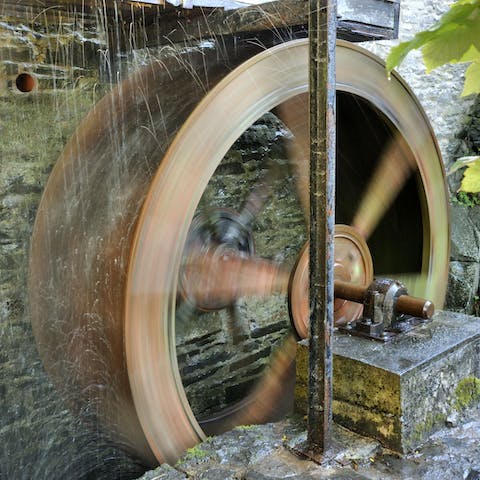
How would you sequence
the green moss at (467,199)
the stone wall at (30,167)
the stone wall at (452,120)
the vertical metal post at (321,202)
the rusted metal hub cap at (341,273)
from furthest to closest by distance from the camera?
the green moss at (467,199) < the stone wall at (452,120) < the rusted metal hub cap at (341,273) < the stone wall at (30,167) < the vertical metal post at (321,202)

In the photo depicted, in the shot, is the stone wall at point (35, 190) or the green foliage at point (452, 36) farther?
the stone wall at point (35, 190)

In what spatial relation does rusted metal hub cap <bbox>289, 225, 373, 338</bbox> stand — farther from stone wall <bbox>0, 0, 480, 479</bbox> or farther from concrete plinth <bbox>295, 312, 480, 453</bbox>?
stone wall <bbox>0, 0, 480, 479</bbox>

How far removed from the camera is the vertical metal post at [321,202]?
5.83 ft

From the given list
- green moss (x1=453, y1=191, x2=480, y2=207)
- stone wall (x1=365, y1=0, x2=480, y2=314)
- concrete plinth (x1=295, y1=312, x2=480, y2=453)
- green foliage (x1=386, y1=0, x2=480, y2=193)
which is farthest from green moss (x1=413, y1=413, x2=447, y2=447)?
green moss (x1=453, y1=191, x2=480, y2=207)

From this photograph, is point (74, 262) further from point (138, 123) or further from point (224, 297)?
point (224, 297)

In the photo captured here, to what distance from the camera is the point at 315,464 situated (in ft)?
6.41

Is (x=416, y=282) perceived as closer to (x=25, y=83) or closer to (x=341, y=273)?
(x=341, y=273)

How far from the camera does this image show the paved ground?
1.92 meters

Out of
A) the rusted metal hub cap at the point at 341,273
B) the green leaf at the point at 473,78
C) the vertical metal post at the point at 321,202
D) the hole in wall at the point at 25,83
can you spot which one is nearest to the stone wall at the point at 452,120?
the rusted metal hub cap at the point at 341,273

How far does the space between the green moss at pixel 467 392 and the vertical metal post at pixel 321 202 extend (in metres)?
0.65

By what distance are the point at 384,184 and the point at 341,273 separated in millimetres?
558

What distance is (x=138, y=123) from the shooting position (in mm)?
2576

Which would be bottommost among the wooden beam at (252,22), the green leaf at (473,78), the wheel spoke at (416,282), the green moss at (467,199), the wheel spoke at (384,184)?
the wheel spoke at (416,282)

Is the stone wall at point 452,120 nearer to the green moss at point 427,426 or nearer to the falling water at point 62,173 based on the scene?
the falling water at point 62,173
